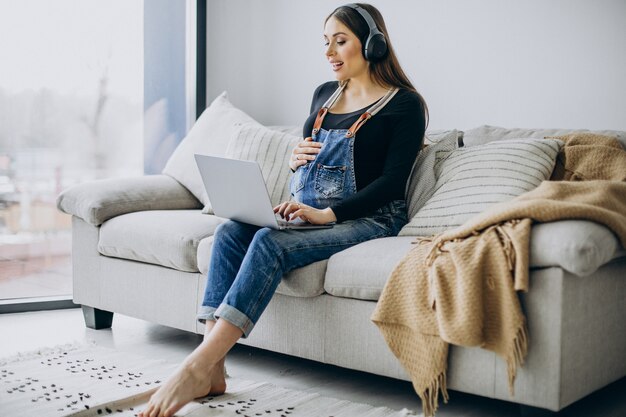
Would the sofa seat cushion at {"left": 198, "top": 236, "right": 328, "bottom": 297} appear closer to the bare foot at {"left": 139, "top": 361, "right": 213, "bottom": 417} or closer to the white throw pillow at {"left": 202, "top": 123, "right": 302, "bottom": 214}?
the bare foot at {"left": 139, "top": 361, "right": 213, "bottom": 417}

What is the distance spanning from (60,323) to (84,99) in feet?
3.42

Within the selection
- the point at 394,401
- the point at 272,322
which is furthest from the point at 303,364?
the point at 394,401

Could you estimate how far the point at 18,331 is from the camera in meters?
3.05

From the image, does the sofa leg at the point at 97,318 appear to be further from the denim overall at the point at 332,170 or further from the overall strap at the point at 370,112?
the overall strap at the point at 370,112

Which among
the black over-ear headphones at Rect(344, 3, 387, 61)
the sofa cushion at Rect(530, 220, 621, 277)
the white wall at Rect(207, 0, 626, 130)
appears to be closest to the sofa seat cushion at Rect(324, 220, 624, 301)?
the sofa cushion at Rect(530, 220, 621, 277)

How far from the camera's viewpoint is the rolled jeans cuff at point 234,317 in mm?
2094

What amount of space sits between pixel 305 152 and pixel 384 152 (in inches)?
9.8

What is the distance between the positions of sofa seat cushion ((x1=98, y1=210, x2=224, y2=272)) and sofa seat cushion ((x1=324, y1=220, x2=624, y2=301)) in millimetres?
620

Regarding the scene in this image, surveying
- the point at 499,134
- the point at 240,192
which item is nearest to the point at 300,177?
the point at 240,192

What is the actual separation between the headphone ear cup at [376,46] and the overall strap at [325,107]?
185mm

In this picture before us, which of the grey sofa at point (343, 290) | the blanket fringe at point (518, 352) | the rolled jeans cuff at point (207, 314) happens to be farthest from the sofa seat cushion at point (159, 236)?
the blanket fringe at point (518, 352)

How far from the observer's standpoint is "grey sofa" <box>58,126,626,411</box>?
6.05 feet

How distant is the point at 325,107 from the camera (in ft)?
8.67

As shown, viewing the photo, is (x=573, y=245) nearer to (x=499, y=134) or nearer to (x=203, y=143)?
(x=499, y=134)
